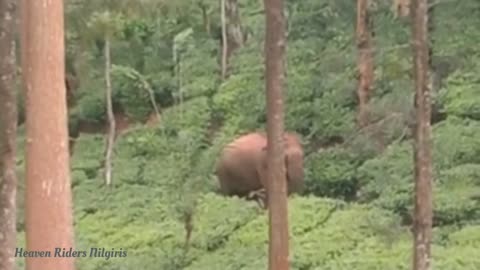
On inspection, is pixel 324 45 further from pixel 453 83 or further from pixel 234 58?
pixel 453 83

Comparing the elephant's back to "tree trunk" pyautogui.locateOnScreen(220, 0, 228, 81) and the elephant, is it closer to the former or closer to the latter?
the elephant

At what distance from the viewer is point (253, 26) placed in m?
29.0

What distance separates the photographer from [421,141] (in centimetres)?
1320

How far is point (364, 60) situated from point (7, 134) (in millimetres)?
13539

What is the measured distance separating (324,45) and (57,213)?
1687cm

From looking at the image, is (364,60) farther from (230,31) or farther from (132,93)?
(132,93)

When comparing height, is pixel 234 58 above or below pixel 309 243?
above

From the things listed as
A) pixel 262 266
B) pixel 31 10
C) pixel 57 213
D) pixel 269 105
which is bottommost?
pixel 262 266

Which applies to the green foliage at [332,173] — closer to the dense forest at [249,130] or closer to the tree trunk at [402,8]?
the dense forest at [249,130]

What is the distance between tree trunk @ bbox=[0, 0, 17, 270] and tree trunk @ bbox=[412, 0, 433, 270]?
15.6 ft

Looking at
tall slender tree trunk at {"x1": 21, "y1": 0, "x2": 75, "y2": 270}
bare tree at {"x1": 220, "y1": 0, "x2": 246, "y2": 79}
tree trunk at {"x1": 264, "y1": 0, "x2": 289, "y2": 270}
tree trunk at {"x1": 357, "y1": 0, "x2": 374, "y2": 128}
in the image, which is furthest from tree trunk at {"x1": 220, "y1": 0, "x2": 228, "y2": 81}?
tall slender tree trunk at {"x1": 21, "y1": 0, "x2": 75, "y2": 270}

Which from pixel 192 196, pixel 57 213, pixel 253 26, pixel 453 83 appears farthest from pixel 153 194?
pixel 57 213

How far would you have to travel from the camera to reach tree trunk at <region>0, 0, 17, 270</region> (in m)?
10.2

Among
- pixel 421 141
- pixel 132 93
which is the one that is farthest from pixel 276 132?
pixel 132 93
